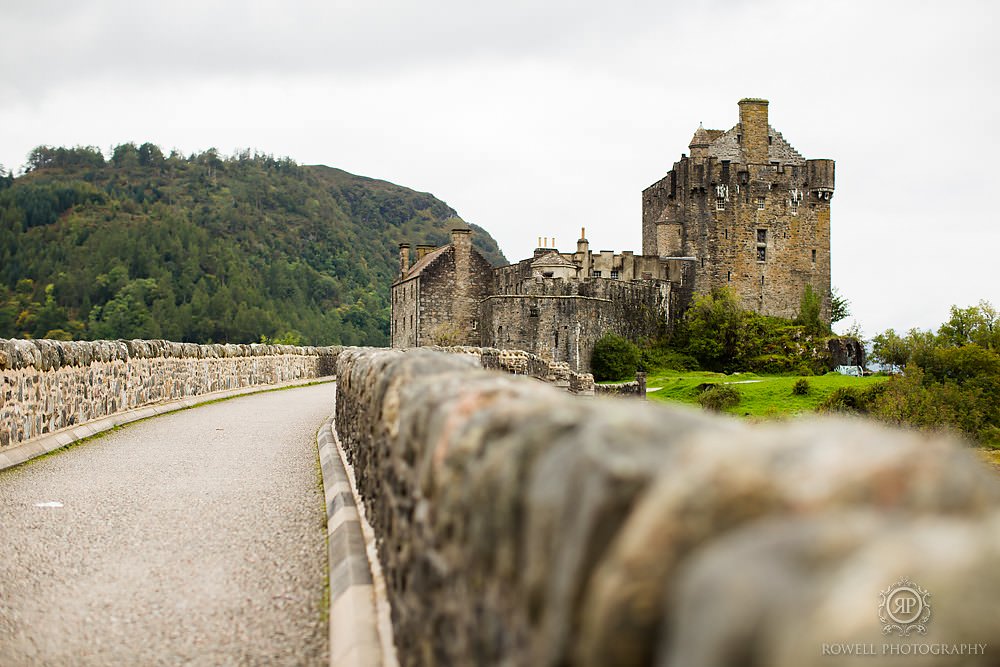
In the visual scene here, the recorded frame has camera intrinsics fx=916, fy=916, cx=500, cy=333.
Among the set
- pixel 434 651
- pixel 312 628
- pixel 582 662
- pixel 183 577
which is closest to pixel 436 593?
pixel 434 651

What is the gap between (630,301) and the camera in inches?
2035

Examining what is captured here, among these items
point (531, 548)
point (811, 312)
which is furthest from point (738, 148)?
point (531, 548)

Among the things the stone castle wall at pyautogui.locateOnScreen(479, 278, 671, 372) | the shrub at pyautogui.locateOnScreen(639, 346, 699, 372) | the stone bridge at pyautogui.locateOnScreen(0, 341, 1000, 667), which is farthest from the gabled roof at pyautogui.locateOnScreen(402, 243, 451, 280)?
the stone bridge at pyautogui.locateOnScreen(0, 341, 1000, 667)

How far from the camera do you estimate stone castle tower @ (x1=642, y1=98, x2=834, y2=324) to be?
58.8m

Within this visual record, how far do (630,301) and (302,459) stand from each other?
1659 inches

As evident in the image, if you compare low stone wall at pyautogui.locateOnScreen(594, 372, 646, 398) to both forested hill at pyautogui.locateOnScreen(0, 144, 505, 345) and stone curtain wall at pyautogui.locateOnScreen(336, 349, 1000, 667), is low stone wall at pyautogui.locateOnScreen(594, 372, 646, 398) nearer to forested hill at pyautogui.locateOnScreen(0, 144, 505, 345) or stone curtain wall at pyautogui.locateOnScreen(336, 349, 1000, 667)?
stone curtain wall at pyautogui.locateOnScreen(336, 349, 1000, 667)

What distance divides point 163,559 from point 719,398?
1254 inches

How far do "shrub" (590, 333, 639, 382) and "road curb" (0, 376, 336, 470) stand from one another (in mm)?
29747

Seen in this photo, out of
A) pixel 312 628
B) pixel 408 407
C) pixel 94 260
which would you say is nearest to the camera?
pixel 408 407

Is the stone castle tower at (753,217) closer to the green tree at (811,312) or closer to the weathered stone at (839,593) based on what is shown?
the green tree at (811,312)

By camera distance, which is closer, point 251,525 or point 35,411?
point 251,525

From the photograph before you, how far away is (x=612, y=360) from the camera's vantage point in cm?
4759

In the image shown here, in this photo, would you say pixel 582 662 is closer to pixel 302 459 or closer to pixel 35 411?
pixel 302 459

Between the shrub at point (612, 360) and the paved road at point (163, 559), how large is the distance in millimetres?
37178
